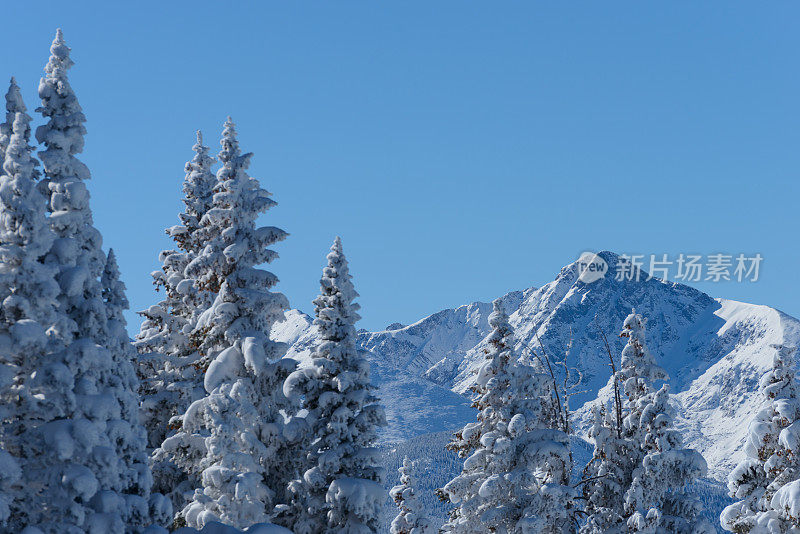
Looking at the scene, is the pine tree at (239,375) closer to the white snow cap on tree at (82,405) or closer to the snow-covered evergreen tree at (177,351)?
the snow-covered evergreen tree at (177,351)

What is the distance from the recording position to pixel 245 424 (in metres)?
27.1

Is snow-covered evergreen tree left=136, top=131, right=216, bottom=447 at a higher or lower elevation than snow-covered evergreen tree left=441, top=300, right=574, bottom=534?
higher

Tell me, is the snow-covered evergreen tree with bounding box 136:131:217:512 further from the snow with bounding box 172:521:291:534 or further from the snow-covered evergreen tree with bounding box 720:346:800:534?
the snow-covered evergreen tree with bounding box 720:346:800:534

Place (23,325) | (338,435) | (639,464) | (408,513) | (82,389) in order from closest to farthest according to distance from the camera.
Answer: (23,325), (82,389), (338,435), (639,464), (408,513)

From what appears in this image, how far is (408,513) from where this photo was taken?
44.9m

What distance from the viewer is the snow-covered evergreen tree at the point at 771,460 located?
105 ft

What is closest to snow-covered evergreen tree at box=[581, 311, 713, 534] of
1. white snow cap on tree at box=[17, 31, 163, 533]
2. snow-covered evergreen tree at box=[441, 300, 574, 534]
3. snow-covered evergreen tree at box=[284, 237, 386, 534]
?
snow-covered evergreen tree at box=[441, 300, 574, 534]

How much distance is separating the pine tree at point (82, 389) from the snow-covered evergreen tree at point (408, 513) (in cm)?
2198

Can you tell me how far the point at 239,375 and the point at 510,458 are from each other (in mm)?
10363

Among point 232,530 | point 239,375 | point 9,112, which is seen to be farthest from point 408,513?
point 9,112

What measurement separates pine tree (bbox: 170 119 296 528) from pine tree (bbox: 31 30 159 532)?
9.51 ft

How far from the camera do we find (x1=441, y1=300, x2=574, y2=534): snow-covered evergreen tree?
107ft

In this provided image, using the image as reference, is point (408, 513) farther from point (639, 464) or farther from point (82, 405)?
point (82, 405)

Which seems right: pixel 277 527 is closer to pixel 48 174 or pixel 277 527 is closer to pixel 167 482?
pixel 167 482
